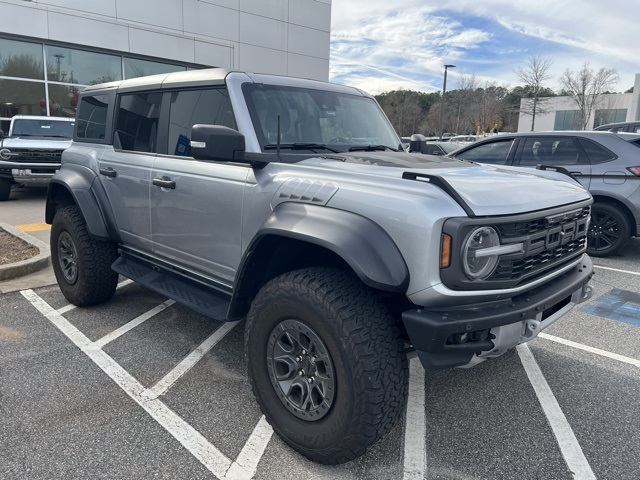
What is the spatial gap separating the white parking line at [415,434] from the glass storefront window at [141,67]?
16350mm

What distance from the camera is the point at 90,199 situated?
424 centimetres

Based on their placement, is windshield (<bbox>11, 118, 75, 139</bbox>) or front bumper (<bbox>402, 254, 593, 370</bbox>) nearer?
front bumper (<bbox>402, 254, 593, 370</bbox>)

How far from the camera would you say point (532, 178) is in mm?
2914

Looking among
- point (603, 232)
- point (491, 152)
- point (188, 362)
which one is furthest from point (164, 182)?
point (603, 232)

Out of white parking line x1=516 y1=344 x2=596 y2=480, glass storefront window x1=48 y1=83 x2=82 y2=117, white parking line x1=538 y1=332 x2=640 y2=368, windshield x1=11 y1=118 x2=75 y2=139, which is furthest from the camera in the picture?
glass storefront window x1=48 y1=83 x2=82 y2=117

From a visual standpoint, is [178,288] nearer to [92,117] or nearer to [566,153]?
[92,117]

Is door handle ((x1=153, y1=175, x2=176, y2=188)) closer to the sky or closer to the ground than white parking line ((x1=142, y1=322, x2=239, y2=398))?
closer to the sky

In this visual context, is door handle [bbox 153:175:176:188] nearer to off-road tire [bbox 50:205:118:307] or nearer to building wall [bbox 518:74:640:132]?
off-road tire [bbox 50:205:118:307]

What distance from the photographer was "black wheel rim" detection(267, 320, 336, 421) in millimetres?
2371

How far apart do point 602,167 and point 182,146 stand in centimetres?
580

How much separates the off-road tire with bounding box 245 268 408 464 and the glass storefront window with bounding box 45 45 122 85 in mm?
16145

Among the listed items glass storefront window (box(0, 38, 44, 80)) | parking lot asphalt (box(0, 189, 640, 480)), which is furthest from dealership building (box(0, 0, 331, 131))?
parking lot asphalt (box(0, 189, 640, 480))

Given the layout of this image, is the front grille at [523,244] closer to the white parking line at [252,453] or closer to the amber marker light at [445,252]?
the amber marker light at [445,252]

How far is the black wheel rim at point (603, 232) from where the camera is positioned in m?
6.77
